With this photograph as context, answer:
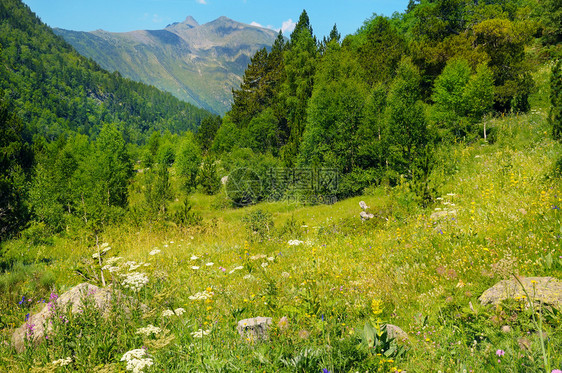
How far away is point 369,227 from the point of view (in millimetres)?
10812

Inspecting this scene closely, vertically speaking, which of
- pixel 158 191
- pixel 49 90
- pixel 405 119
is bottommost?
pixel 158 191

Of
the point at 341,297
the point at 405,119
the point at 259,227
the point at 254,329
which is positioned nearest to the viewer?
the point at 254,329

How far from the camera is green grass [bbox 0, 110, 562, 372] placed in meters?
2.81

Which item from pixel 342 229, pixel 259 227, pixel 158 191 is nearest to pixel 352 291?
pixel 342 229

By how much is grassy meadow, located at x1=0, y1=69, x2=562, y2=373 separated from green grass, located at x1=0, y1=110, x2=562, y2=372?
1.0 inches

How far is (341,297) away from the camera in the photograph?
5020 mm

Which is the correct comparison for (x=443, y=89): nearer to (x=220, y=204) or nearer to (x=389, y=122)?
(x=389, y=122)

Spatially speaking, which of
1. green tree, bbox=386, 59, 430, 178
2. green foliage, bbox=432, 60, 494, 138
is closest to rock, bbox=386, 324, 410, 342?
green tree, bbox=386, 59, 430, 178

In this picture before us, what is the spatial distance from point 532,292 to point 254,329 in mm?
3272

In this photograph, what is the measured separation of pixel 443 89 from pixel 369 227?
1862 centimetres

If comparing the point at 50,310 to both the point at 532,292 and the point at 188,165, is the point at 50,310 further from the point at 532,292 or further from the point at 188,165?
the point at 188,165

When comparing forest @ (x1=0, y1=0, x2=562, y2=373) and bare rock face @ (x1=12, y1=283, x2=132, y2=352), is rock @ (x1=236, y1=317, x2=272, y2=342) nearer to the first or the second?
forest @ (x1=0, y1=0, x2=562, y2=373)

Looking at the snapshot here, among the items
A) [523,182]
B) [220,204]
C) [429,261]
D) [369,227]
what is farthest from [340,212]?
[220,204]

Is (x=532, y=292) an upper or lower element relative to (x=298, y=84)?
lower
